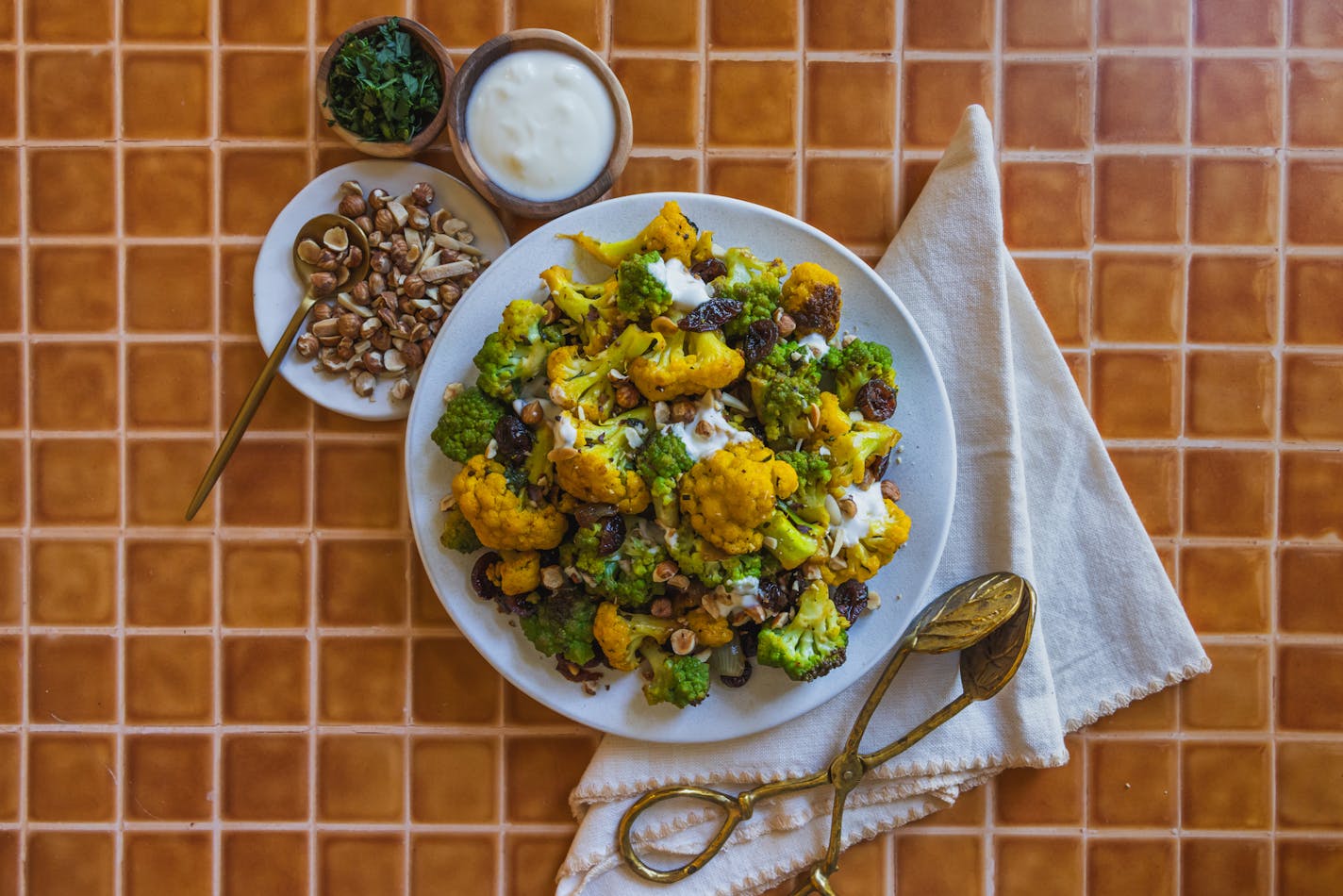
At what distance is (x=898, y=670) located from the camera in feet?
5.16

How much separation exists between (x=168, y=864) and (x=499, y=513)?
0.92 meters

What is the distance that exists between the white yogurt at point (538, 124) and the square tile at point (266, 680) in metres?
0.85

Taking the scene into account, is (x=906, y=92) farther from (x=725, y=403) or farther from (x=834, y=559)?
(x=834, y=559)

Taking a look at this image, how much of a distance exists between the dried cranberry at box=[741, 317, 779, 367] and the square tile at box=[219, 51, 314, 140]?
0.82 metres

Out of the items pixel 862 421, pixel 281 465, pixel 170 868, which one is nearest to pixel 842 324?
pixel 862 421

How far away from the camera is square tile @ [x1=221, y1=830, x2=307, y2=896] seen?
173 cm

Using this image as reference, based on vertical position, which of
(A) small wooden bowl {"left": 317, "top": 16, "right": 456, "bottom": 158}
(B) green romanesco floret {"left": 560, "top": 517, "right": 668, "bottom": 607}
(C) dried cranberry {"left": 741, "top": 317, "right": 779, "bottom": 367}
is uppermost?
(A) small wooden bowl {"left": 317, "top": 16, "right": 456, "bottom": 158}

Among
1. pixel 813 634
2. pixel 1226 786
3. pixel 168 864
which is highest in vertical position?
pixel 813 634

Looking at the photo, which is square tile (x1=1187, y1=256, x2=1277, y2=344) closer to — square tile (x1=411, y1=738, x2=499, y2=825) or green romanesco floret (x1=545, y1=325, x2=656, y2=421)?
green romanesco floret (x1=545, y1=325, x2=656, y2=421)

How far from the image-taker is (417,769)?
5.63ft

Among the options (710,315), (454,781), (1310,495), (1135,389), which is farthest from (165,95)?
(1310,495)

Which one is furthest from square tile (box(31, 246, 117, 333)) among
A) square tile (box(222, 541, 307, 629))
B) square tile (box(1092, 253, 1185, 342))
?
square tile (box(1092, 253, 1185, 342))

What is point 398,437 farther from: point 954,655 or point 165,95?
point 954,655

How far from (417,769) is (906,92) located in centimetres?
137
